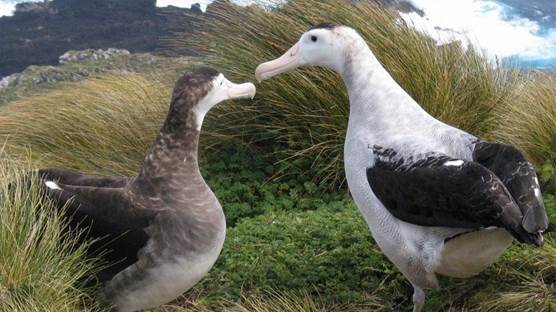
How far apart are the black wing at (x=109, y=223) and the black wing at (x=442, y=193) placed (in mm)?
987

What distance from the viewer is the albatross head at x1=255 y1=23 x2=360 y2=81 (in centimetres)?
395

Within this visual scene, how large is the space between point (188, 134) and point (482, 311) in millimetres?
1488

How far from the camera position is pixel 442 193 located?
3223mm

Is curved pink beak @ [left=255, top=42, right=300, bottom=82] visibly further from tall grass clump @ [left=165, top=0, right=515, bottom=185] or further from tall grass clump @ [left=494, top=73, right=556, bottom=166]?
tall grass clump @ [left=494, top=73, right=556, bottom=166]

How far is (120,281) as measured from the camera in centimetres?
348

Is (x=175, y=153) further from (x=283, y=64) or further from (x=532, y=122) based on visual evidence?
(x=532, y=122)

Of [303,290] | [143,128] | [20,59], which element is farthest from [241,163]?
[20,59]

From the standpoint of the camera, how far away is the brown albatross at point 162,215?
342 centimetres

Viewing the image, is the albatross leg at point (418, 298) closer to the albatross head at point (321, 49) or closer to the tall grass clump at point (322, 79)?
the albatross head at point (321, 49)

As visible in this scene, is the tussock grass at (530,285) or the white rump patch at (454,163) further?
the tussock grass at (530,285)

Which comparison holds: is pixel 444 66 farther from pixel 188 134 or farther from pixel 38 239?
pixel 38 239

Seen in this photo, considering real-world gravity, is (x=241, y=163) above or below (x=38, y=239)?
below

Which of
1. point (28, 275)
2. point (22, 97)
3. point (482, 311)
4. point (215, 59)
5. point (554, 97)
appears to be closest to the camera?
point (28, 275)

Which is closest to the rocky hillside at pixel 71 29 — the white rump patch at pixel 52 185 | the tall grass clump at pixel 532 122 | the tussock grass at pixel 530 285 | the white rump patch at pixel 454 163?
the tall grass clump at pixel 532 122
